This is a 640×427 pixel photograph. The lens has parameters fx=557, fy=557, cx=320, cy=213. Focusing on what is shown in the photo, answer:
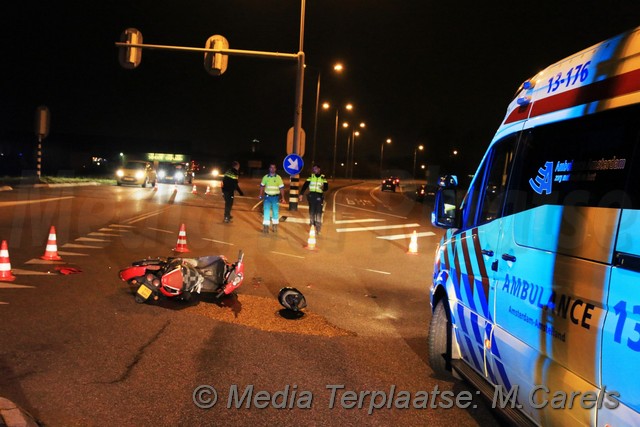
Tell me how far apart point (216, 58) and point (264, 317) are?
13.9 m

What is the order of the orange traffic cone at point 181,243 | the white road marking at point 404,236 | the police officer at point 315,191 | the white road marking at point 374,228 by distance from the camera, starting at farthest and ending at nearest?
the white road marking at point 374,228, the white road marking at point 404,236, the police officer at point 315,191, the orange traffic cone at point 181,243

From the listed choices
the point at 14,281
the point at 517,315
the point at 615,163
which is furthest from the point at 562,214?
the point at 14,281

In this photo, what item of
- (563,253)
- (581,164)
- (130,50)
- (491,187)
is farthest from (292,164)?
(563,253)

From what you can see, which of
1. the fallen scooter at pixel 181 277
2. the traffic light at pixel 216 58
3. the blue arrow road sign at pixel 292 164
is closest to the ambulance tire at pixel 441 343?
the fallen scooter at pixel 181 277

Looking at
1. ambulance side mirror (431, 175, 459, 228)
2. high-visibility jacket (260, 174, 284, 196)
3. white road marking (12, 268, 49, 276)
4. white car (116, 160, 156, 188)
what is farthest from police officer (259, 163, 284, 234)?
white car (116, 160, 156, 188)

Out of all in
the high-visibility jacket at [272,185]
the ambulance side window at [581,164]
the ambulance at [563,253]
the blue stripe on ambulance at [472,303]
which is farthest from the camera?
the high-visibility jacket at [272,185]

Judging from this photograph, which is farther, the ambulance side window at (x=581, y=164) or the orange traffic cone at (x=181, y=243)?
the orange traffic cone at (x=181, y=243)

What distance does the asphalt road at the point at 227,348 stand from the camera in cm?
418

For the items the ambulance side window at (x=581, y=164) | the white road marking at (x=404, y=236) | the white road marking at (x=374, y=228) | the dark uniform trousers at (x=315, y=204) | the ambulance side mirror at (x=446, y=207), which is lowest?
the white road marking at (x=374, y=228)

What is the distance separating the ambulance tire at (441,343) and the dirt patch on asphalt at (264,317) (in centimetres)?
142

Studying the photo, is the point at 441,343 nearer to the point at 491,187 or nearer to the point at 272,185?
the point at 491,187

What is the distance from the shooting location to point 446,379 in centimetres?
501

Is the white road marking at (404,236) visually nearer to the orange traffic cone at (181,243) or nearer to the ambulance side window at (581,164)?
the orange traffic cone at (181,243)

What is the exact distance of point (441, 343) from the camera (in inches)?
201
